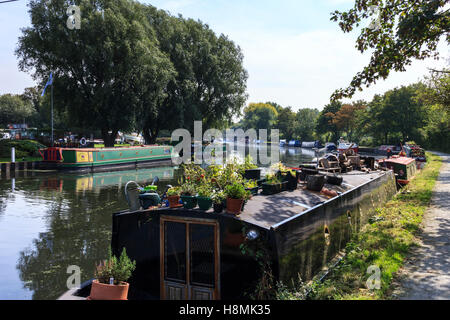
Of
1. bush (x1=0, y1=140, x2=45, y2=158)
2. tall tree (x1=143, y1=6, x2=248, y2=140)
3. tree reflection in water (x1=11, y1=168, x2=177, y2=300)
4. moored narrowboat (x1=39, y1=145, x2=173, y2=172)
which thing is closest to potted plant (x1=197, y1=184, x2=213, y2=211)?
tree reflection in water (x1=11, y1=168, x2=177, y2=300)

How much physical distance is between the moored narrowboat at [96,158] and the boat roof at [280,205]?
72.2ft

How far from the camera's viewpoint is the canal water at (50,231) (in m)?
8.23

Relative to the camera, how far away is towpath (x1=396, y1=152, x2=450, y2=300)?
5653 millimetres

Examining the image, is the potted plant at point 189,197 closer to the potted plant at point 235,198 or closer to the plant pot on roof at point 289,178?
the potted plant at point 235,198

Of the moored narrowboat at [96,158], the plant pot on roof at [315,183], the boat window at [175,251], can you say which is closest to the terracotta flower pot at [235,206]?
the boat window at [175,251]

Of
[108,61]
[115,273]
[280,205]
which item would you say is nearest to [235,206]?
[280,205]

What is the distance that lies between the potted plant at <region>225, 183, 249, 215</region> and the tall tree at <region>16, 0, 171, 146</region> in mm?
26693

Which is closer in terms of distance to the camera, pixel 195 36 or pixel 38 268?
pixel 38 268

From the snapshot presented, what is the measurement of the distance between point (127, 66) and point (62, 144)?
41.6 feet

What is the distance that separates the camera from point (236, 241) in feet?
18.0

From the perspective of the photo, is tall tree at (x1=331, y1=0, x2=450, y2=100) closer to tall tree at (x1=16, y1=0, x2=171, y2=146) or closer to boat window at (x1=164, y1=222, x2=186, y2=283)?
boat window at (x1=164, y1=222, x2=186, y2=283)

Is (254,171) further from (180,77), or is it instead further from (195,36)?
(195,36)

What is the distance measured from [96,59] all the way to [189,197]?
2778 cm
